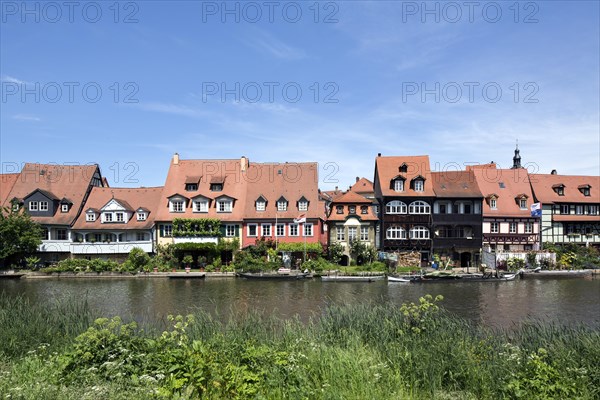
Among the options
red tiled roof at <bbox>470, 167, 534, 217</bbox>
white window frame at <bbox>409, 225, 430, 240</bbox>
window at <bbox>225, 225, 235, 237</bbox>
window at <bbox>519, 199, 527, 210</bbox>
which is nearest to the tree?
window at <bbox>225, 225, 235, 237</bbox>

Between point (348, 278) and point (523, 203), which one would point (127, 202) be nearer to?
point (348, 278)

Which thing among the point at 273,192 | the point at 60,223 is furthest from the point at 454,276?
the point at 60,223

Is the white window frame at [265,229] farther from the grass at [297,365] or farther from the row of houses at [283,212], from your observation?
the grass at [297,365]

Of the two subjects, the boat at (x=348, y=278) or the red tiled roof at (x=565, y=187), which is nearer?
the boat at (x=348, y=278)

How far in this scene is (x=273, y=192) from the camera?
50.6 m

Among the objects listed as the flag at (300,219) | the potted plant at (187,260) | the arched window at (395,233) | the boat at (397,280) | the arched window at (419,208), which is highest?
the arched window at (419,208)

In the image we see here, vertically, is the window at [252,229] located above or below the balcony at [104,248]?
above

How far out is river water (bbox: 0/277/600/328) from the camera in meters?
25.1

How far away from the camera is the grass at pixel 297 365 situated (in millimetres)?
8625

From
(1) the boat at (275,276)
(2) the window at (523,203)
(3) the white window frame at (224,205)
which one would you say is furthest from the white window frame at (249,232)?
(2) the window at (523,203)

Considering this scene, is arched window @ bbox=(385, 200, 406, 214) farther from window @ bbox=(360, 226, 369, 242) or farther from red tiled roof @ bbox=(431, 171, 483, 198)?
red tiled roof @ bbox=(431, 171, 483, 198)

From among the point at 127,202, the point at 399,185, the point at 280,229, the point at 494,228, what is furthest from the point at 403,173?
the point at 127,202

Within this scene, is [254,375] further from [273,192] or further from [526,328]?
[273,192]

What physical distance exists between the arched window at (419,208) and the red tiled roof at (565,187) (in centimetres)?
1599
